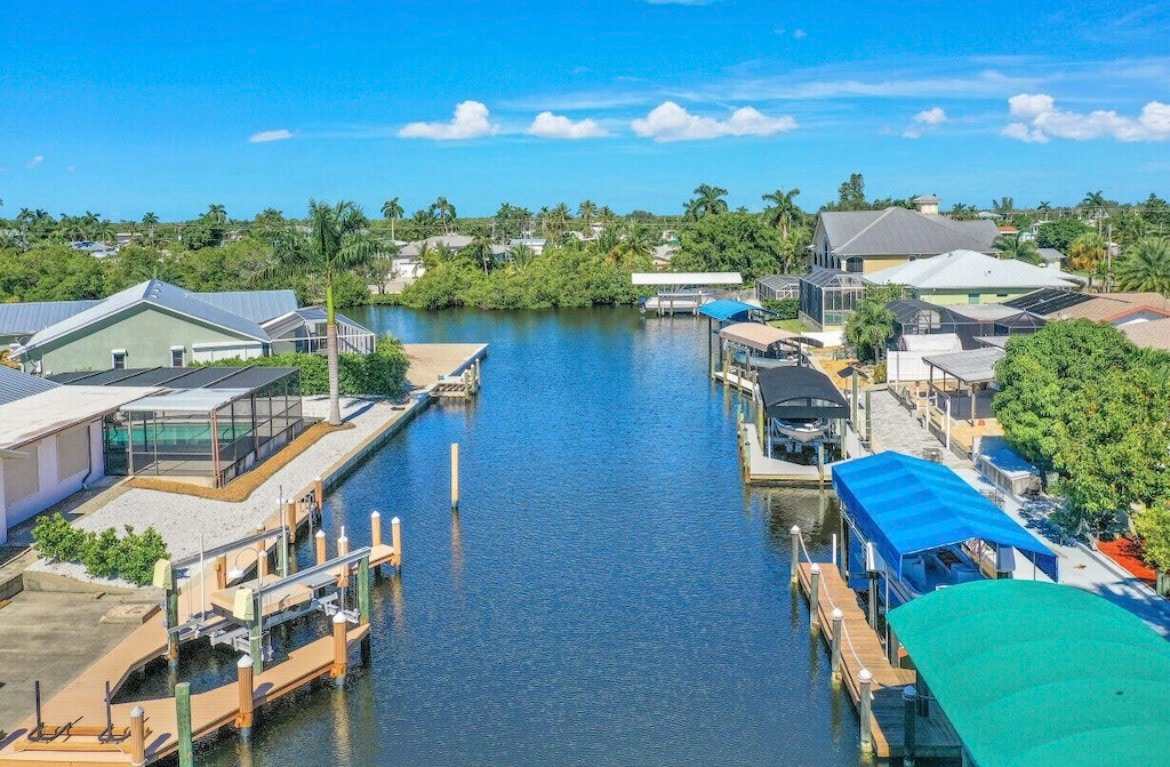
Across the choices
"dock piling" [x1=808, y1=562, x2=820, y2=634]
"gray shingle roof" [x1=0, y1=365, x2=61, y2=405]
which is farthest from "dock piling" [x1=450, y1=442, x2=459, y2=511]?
"gray shingle roof" [x1=0, y1=365, x2=61, y2=405]

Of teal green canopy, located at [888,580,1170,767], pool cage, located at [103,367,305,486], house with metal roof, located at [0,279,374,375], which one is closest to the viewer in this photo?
teal green canopy, located at [888,580,1170,767]

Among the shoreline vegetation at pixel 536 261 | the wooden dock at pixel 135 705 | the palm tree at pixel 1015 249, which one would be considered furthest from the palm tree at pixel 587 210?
the wooden dock at pixel 135 705

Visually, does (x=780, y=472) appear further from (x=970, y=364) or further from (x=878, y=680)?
(x=878, y=680)

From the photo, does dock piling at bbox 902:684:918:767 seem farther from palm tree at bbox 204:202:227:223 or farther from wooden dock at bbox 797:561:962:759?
palm tree at bbox 204:202:227:223

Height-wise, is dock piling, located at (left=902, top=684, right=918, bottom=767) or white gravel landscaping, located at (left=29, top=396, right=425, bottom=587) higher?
white gravel landscaping, located at (left=29, top=396, right=425, bottom=587)

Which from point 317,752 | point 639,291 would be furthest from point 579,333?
point 317,752

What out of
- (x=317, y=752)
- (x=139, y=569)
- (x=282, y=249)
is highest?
(x=282, y=249)

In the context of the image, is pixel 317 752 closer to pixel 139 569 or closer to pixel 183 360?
pixel 139 569

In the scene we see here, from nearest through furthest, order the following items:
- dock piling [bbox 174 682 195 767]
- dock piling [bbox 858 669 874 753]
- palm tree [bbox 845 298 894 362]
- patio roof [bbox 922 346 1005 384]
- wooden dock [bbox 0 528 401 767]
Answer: wooden dock [bbox 0 528 401 767]
dock piling [bbox 174 682 195 767]
dock piling [bbox 858 669 874 753]
patio roof [bbox 922 346 1005 384]
palm tree [bbox 845 298 894 362]

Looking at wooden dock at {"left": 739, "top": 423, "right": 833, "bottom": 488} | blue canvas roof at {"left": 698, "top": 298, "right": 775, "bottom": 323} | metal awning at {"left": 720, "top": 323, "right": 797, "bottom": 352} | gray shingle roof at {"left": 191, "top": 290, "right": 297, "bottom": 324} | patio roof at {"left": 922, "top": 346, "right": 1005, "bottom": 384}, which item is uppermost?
gray shingle roof at {"left": 191, "top": 290, "right": 297, "bottom": 324}
